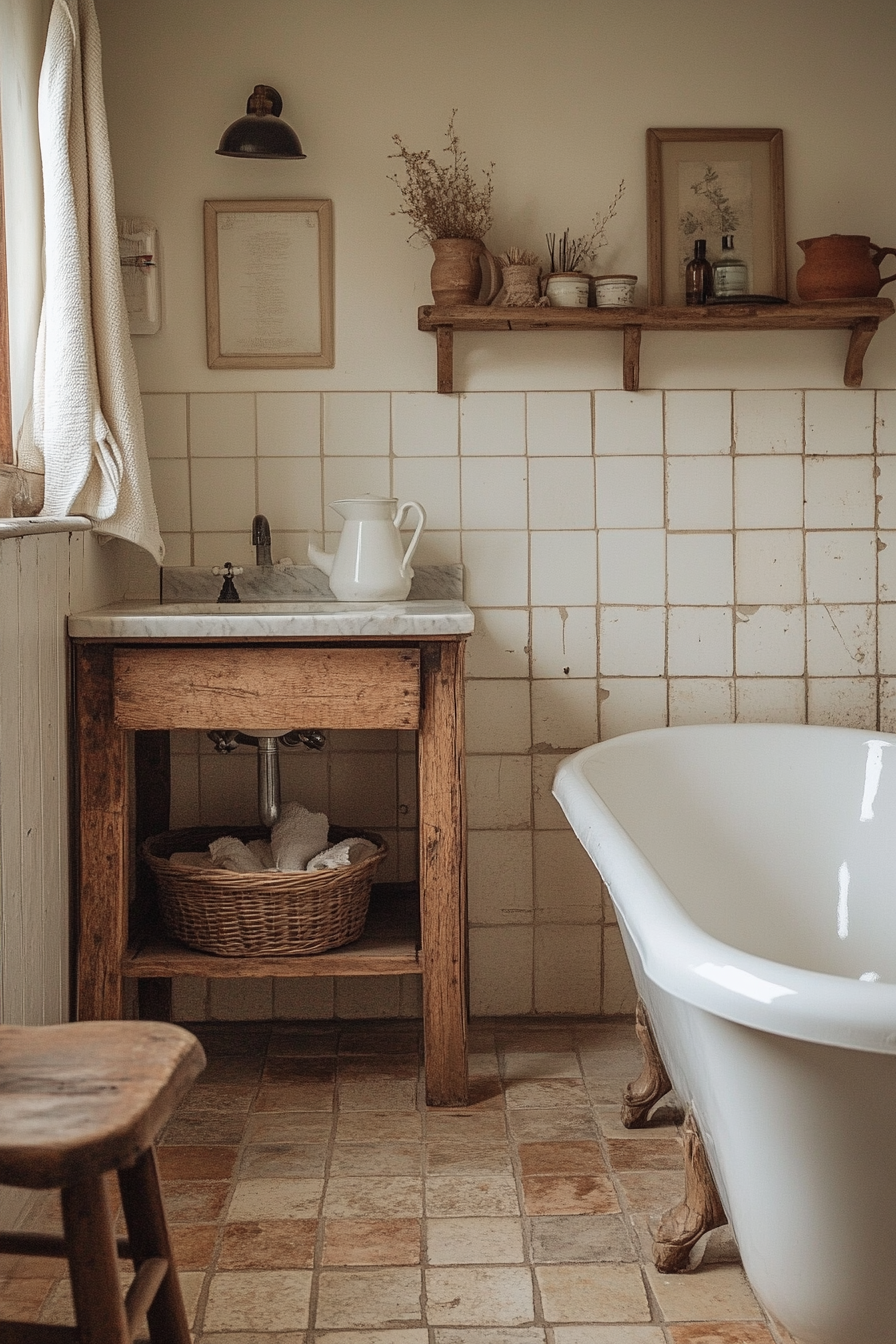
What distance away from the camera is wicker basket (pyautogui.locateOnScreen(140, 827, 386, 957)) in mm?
2143

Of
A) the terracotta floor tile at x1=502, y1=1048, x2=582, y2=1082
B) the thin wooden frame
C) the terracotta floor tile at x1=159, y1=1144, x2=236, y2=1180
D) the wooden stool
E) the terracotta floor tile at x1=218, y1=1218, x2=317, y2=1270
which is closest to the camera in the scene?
the wooden stool

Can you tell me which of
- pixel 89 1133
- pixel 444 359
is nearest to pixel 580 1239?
pixel 89 1133

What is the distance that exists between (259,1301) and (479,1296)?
292 mm

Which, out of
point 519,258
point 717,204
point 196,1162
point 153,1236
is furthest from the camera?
point 717,204

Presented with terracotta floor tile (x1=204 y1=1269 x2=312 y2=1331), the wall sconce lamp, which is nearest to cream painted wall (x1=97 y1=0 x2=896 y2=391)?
the wall sconce lamp

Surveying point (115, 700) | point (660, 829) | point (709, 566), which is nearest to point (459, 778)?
point (660, 829)

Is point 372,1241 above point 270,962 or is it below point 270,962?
below

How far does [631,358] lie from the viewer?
99.9 inches

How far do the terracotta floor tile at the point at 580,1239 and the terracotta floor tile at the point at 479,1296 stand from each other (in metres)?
0.06

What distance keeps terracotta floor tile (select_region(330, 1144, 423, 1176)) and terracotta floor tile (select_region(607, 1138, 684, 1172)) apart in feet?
1.06

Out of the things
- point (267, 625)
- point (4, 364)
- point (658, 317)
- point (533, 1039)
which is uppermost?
point (658, 317)

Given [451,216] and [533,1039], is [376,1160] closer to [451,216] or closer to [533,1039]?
[533,1039]

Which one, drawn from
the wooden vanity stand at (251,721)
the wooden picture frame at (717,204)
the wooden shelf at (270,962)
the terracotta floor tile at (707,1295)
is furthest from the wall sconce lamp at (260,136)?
the terracotta floor tile at (707,1295)

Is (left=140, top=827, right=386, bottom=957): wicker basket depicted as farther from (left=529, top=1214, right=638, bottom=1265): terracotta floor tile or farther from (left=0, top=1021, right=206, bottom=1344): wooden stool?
(left=0, top=1021, right=206, bottom=1344): wooden stool
